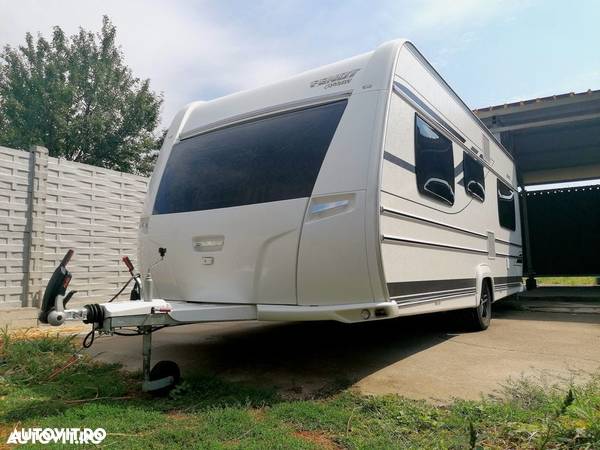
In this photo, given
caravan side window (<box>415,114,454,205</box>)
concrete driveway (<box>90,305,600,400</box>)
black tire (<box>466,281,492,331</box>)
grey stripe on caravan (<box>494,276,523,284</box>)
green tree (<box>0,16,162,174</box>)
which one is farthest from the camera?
green tree (<box>0,16,162,174</box>)

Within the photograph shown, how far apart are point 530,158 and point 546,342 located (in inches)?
358

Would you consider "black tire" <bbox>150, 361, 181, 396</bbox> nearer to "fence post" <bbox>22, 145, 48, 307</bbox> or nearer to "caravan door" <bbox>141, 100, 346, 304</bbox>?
"caravan door" <bbox>141, 100, 346, 304</bbox>

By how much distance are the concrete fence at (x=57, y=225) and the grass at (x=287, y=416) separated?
3.68 metres

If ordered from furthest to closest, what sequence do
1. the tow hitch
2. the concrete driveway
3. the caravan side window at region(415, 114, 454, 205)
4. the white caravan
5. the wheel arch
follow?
the wheel arch, the caravan side window at region(415, 114, 454, 205), the concrete driveway, the white caravan, the tow hitch

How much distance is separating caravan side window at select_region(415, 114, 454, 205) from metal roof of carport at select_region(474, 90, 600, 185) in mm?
5287

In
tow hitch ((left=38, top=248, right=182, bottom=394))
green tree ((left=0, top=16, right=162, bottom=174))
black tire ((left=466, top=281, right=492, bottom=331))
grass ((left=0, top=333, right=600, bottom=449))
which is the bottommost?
grass ((left=0, top=333, right=600, bottom=449))

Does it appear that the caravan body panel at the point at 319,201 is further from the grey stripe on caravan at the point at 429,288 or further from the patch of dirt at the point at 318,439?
the patch of dirt at the point at 318,439

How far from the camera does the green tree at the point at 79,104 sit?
17.7 metres

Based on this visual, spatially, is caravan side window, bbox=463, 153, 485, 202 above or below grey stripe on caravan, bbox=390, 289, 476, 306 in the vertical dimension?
above

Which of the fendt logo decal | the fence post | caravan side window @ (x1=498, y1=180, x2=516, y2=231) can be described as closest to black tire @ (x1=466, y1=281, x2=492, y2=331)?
caravan side window @ (x1=498, y1=180, x2=516, y2=231)

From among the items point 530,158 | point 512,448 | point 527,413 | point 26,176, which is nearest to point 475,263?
point 527,413

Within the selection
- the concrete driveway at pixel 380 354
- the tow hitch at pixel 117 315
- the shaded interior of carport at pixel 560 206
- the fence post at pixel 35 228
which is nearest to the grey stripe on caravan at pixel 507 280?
the concrete driveway at pixel 380 354

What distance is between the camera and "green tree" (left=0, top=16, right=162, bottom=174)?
1769 cm

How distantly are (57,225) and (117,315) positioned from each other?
17.5ft
